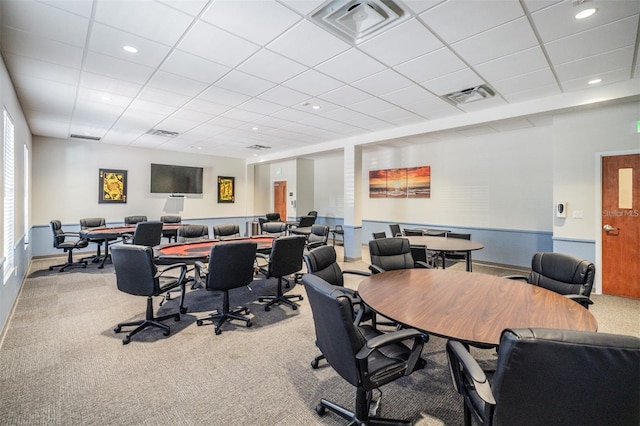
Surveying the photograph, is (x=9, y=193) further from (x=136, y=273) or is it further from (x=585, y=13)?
(x=585, y=13)

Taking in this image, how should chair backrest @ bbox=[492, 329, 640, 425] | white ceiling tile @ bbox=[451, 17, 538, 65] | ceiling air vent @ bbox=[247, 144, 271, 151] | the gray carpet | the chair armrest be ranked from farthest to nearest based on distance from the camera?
1. ceiling air vent @ bbox=[247, 144, 271, 151]
2. white ceiling tile @ bbox=[451, 17, 538, 65]
3. the gray carpet
4. the chair armrest
5. chair backrest @ bbox=[492, 329, 640, 425]

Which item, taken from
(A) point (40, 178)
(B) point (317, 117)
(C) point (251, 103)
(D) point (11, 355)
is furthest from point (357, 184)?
(A) point (40, 178)

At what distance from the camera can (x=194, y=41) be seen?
2777mm

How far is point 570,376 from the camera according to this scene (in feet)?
3.43

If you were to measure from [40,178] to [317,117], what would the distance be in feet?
21.9

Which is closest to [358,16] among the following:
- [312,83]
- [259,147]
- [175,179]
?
[312,83]

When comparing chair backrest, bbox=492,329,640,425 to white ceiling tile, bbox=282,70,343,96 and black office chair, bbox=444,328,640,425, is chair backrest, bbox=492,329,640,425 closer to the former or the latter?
black office chair, bbox=444,328,640,425

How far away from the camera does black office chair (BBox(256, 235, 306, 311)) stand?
369 cm

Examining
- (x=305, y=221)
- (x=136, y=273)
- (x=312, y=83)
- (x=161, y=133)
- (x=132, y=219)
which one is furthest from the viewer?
(x=305, y=221)

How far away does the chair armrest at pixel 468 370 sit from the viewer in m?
1.20

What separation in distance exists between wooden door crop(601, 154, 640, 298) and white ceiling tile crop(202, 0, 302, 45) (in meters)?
4.77

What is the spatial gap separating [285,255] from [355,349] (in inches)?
91.7

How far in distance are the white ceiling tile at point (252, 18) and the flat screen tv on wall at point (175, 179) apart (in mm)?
6907

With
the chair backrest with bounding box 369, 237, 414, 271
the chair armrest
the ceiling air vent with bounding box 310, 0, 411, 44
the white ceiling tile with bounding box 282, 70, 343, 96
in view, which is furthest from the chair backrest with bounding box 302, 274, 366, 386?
the white ceiling tile with bounding box 282, 70, 343, 96
